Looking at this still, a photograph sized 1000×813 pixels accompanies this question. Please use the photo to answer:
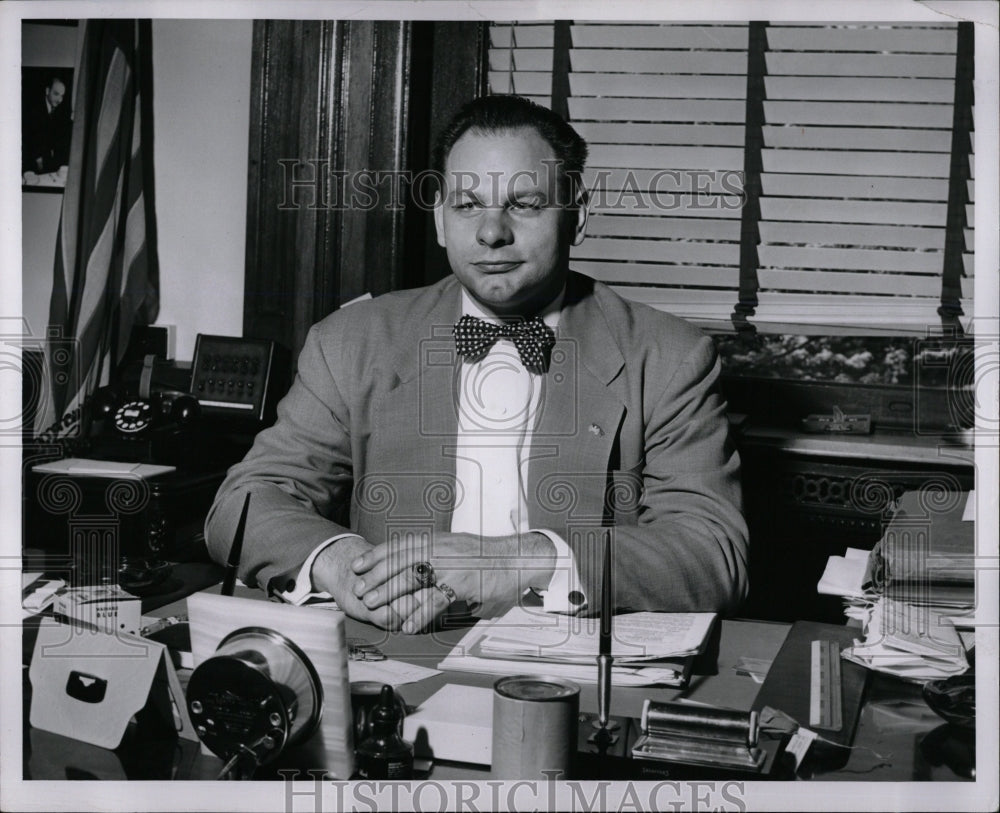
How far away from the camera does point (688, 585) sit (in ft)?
5.95

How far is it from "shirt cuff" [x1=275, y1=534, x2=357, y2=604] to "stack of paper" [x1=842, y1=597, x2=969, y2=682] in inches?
34.4

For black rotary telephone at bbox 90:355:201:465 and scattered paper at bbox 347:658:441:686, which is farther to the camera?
black rotary telephone at bbox 90:355:201:465

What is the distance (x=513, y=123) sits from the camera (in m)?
2.14

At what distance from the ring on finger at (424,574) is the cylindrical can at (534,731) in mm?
545

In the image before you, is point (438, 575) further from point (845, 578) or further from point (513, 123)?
point (513, 123)

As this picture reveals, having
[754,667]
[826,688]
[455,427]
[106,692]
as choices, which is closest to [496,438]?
[455,427]

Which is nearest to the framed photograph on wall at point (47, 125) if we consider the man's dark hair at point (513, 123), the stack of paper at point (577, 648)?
the man's dark hair at point (513, 123)

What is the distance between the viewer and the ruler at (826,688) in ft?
4.17

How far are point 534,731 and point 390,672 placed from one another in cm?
35

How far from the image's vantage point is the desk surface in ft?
3.75

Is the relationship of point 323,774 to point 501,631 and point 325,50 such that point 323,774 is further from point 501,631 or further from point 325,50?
point 325,50

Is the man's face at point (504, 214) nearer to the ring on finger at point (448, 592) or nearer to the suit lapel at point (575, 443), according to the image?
the suit lapel at point (575, 443)

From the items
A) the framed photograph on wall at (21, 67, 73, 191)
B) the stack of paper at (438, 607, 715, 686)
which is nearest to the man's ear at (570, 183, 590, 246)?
the stack of paper at (438, 607, 715, 686)

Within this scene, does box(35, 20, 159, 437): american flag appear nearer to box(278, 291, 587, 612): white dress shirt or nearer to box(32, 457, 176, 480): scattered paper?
box(32, 457, 176, 480): scattered paper
